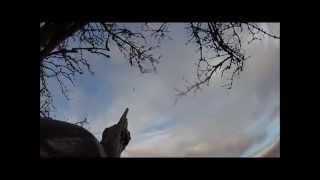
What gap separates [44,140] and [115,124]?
0.76 meters

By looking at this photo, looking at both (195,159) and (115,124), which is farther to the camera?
(115,124)

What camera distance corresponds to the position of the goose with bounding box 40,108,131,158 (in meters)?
1.80

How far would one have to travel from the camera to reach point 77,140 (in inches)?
80.7

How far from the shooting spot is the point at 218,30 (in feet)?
8.29

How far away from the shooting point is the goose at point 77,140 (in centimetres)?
180

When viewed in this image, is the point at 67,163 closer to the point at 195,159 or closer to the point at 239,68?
the point at 195,159

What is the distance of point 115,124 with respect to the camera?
99.0 inches
